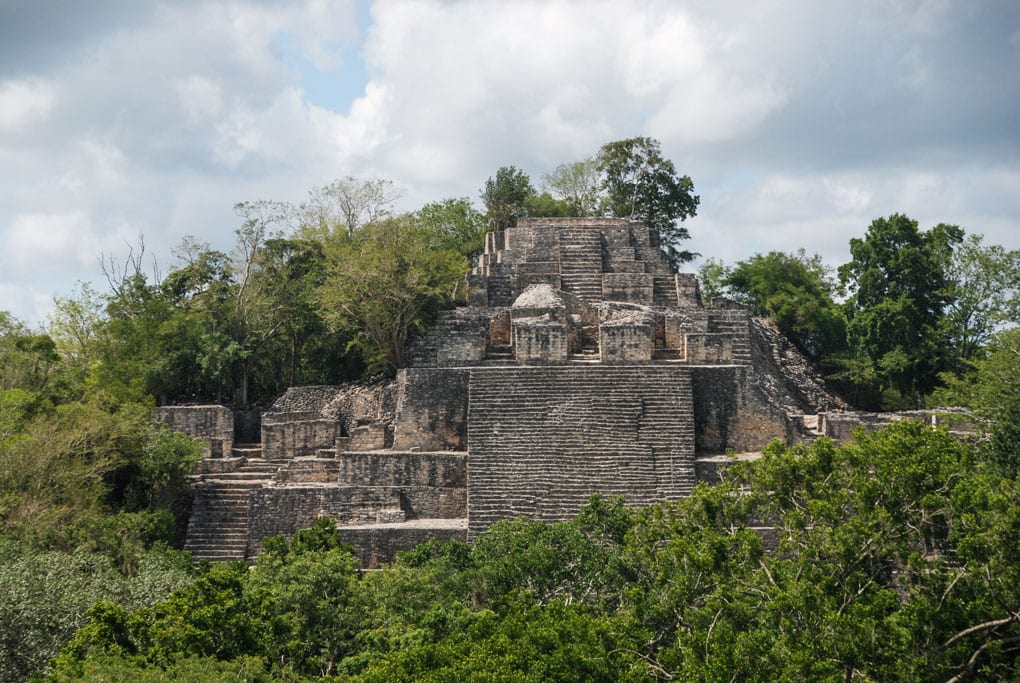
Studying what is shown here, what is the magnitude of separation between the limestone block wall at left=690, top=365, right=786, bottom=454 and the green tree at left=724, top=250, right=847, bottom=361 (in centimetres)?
913

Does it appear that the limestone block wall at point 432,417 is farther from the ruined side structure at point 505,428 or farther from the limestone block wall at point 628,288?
the limestone block wall at point 628,288

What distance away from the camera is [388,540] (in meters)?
18.7

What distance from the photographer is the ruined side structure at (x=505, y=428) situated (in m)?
19.0

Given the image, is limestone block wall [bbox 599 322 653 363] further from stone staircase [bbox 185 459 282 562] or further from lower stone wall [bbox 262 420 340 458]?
stone staircase [bbox 185 459 282 562]

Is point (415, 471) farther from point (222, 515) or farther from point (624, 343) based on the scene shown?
point (624, 343)

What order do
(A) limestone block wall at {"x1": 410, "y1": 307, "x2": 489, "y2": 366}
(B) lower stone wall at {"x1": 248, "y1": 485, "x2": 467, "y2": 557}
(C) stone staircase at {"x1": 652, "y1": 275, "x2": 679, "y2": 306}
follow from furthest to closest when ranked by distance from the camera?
1. (C) stone staircase at {"x1": 652, "y1": 275, "x2": 679, "y2": 306}
2. (A) limestone block wall at {"x1": 410, "y1": 307, "x2": 489, "y2": 366}
3. (B) lower stone wall at {"x1": 248, "y1": 485, "x2": 467, "y2": 557}

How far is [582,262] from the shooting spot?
82.8 ft

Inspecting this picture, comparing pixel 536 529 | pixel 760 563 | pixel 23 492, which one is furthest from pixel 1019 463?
pixel 23 492

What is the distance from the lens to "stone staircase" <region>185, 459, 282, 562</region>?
64.4 ft

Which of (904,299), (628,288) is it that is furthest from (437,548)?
(904,299)

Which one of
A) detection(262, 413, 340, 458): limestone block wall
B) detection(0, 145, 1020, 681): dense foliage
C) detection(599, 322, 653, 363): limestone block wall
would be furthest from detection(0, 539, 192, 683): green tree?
detection(599, 322, 653, 363): limestone block wall

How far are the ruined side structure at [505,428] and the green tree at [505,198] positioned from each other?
6.30 m

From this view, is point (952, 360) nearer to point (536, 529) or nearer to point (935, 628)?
point (536, 529)

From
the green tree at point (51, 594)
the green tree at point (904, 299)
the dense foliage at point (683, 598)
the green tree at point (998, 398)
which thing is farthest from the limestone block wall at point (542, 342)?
the green tree at point (904, 299)
